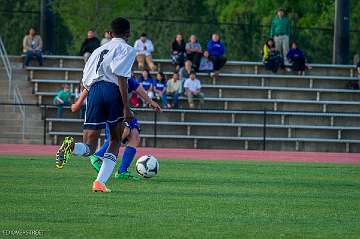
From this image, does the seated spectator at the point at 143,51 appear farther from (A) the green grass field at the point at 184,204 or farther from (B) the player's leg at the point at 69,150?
(B) the player's leg at the point at 69,150

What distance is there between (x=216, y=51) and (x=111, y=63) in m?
22.5

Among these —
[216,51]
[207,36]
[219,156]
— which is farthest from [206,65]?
[219,156]

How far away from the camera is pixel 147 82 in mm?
35281

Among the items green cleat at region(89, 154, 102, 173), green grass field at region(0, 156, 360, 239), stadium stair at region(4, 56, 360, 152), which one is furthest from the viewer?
stadium stair at region(4, 56, 360, 152)

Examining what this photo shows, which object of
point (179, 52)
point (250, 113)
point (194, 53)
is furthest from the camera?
point (179, 52)

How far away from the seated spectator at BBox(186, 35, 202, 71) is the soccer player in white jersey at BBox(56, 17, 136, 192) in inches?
859

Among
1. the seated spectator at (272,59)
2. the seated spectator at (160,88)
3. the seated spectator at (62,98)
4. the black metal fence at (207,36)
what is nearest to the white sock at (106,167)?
the seated spectator at (62,98)

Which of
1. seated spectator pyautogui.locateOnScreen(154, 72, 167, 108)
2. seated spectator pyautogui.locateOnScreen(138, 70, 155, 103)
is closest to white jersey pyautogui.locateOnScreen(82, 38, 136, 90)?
seated spectator pyautogui.locateOnScreen(138, 70, 155, 103)

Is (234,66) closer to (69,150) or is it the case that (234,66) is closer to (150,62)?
(150,62)

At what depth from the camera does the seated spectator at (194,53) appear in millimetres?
37500

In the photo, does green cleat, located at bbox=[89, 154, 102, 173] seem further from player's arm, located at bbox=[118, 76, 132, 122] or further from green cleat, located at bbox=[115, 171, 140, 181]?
player's arm, located at bbox=[118, 76, 132, 122]

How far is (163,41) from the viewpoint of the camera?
48.9 meters

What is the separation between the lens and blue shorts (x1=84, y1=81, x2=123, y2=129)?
15492 millimetres

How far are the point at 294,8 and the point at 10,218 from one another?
4278 cm
